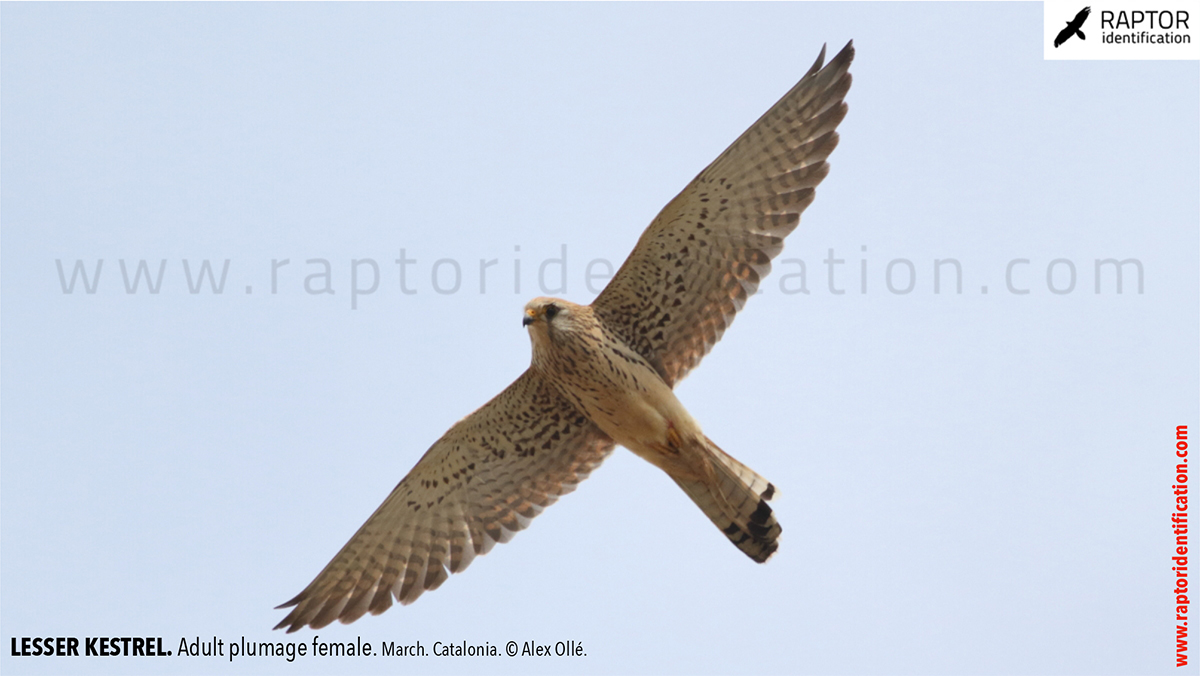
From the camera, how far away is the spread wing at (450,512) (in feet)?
33.8

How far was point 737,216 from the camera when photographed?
9672mm

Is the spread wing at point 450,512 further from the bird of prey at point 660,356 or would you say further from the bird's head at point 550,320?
the bird's head at point 550,320

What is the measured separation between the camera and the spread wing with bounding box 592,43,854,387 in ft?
31.4

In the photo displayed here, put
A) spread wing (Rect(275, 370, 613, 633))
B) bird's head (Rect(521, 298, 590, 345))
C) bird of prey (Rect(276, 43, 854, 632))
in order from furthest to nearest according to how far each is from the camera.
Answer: spread wing (Rect(275, 370, 613, 633)) < bird of prey (Rect(276, 43, 854, 632)) < bird's head (Rect(521, 298, 590, 345))

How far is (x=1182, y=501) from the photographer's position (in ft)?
33.8

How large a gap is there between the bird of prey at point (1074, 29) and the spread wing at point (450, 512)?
217 inches

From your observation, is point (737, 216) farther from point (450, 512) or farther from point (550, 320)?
point (450, 512)

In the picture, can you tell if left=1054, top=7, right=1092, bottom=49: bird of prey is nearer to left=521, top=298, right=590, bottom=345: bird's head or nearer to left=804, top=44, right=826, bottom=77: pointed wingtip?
left=804, top=44, right=826, bottom=77: pointed wingtip

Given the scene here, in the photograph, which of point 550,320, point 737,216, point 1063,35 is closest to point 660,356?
point 550,320

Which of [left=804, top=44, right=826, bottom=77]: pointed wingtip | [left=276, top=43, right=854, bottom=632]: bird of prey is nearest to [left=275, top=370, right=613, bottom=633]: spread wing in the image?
[left=276, top=43, right=854, bottom=632]: bird of prey

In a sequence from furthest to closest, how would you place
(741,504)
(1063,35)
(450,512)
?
(1063,35) < (450,512) < (741,504)

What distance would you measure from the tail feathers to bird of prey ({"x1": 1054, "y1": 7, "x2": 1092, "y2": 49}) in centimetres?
511

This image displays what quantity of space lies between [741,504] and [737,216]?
2.20 metres

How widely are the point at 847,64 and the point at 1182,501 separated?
14.8 ft
